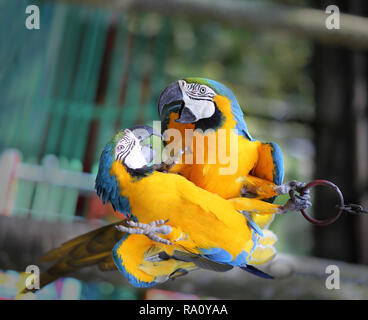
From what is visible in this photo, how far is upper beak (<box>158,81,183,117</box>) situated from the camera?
300 mm

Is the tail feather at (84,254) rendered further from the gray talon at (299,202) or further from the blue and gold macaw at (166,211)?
the gray talon at (299,202)

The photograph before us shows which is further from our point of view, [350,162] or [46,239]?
[350,162]

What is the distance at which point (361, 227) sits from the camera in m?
1.22

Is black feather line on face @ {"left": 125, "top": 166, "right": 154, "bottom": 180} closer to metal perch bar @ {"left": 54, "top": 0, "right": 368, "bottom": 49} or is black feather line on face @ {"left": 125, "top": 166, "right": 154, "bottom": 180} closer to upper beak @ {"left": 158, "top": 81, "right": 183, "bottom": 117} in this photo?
upper beak @ {"left": 158, "top": 81, "right": 183, "bottom": 117}

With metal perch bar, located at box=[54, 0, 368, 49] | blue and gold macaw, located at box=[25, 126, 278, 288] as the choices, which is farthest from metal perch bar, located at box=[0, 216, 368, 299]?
metal perch bar, located at box=[54, 0, 368, 49]

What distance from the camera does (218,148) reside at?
299 millimetres

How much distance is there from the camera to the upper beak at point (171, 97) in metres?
0.30

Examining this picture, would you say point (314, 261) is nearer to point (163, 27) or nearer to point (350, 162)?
point (350, 162)

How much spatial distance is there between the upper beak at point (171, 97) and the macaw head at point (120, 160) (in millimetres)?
33

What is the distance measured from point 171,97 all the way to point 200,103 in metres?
0.03

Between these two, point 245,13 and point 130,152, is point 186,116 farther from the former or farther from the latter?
point 245,13

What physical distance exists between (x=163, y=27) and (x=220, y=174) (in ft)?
3.46

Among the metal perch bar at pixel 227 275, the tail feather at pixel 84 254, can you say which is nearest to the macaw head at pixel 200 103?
the tail feather at pixel 84 254

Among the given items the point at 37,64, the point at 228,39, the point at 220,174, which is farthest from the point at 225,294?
the point at 228,39
